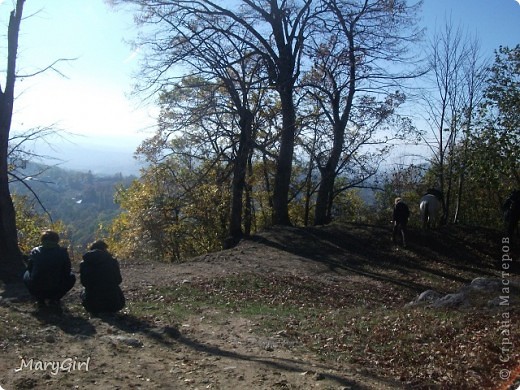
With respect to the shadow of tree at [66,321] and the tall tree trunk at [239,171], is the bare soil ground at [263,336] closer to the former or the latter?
the shadow of tree at [66,321]

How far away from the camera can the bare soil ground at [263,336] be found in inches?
218

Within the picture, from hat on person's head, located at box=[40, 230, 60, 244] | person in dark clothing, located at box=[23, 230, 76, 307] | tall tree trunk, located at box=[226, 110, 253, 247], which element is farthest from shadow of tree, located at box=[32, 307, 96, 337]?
tall tree trunk, located at box=[226, 110, 253, 247]

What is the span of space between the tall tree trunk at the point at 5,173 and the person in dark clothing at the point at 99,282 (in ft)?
12.4

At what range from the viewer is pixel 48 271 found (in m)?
8.20

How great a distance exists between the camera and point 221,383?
544cm

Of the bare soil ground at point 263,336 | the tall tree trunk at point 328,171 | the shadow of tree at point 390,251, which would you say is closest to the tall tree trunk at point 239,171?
the shadow of tree at point 390,251

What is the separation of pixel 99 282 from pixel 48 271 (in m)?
0.84

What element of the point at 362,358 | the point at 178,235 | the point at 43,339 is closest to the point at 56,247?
the point at 43,339

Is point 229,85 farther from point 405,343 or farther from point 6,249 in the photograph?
point 405,343

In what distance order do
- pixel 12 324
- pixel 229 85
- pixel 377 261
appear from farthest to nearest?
pixel 229 85, pixel 377 261, pixel 12 324

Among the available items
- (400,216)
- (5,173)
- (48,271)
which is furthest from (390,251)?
(5,173)

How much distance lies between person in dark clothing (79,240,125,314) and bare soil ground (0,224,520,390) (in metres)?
0.23

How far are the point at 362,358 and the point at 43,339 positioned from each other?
4208 mm

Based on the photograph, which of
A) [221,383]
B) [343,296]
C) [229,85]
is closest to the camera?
[221,383]
